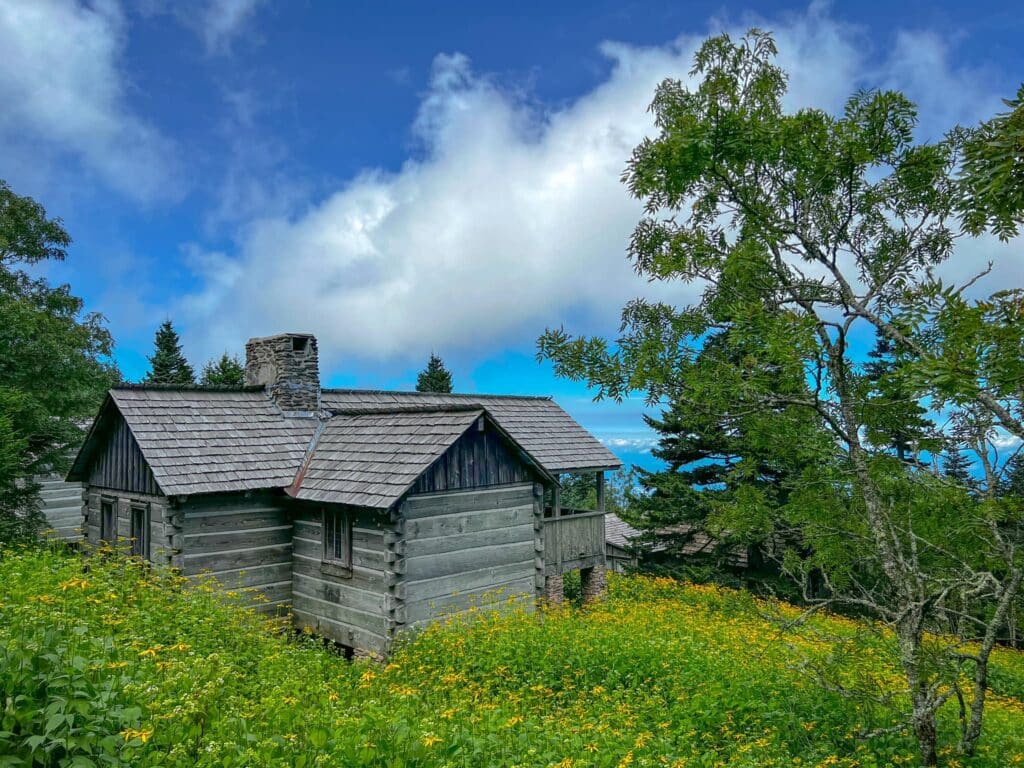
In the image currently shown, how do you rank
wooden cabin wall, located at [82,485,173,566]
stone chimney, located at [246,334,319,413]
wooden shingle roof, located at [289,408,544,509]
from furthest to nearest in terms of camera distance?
1. stone chimney, located at [246,334,319,413]
2. wooden cabin wall, located at [82,485,173,566]
3. wooden shingle roof, located at [289,408,544,509]

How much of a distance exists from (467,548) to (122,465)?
8.55m

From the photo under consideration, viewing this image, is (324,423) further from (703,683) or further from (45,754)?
(45,754)

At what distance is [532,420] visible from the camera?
2205cm

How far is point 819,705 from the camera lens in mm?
7906

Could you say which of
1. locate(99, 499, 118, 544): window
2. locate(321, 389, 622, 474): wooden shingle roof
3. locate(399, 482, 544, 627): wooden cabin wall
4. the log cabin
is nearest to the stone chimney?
the log cabin

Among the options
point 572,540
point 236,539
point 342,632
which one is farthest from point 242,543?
point 572,540

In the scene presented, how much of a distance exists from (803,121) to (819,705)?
696 centimetres

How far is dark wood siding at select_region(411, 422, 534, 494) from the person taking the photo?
1319 centimetres

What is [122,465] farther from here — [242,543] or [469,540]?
[469,540]

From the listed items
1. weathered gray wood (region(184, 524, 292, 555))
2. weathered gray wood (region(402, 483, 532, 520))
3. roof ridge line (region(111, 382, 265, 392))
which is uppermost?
roof ridge line (region(111, 382, 265, 392))

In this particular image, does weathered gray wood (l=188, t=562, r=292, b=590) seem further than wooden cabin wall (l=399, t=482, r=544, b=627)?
Yes

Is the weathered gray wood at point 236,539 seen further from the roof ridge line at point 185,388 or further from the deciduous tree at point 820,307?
the deciduous tree at point 820,307

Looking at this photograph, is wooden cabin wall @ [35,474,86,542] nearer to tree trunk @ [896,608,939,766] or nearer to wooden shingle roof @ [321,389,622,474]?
wooden shingle roof @ [321,389,622,474]

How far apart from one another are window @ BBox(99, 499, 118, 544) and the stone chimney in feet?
14.5
